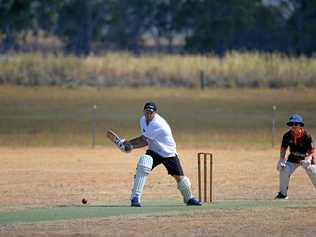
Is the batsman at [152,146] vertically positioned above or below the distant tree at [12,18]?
below

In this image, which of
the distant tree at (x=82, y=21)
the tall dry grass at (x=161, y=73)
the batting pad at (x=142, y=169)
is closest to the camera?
the batting pad at (x=142, y=169)

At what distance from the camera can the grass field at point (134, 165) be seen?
59.8 feet

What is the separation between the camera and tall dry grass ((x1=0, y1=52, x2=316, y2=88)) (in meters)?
56.1

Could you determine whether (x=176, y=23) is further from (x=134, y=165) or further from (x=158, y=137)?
(x=158, y=137)

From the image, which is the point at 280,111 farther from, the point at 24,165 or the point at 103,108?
the point at 24,165

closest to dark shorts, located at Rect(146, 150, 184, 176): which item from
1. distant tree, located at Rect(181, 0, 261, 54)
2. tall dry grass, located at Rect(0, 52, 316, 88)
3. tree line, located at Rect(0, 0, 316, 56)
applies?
tall dry grass, located at Rect(0, 52, 316, 88)

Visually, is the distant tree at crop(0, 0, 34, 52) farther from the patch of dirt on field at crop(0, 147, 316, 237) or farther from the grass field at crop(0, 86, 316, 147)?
the patch of dirt on field at crop(0, 147, 316, 237)

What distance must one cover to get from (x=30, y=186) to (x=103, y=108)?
21474 mm

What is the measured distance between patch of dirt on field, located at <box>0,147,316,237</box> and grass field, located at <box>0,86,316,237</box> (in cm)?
2

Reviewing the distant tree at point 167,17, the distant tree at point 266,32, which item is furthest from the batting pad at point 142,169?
the distant tree at point 167,17

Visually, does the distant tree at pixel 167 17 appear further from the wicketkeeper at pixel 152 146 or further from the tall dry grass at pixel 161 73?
the wicketkeeper at pixel 152 146

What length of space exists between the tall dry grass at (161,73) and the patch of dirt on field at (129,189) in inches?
817

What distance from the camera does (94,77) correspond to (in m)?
56.6

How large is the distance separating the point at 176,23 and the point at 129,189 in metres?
63.7
